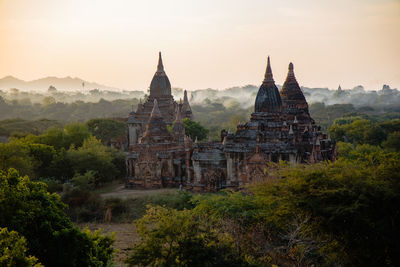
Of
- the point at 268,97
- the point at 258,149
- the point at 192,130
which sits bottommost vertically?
the point at 258,149

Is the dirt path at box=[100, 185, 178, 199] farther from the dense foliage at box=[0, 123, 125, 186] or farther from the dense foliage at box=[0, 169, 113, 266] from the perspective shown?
the dense foliage at box=[0, 169, 113, 266]

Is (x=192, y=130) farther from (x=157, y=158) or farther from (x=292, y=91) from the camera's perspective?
(x=292, y=91)

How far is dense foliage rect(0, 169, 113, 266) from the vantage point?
14172 millimetres

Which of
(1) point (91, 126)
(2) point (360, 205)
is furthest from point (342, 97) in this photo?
(2) point (360, 205)

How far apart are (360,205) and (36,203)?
528 inches

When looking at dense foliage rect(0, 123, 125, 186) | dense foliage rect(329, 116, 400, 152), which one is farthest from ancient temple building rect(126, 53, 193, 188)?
dense foliage rect(329, 116, 400, 152)

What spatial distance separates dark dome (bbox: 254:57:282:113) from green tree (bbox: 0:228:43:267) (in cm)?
2388

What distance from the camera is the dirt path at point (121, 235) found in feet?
80.4

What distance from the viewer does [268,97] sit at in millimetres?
32156

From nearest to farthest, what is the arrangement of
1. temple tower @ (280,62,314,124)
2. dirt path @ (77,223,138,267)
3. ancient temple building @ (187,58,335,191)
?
dirt path @ (77,223,138,267)
ancient temple building @ (187,58,335,191)
temple tower @ (280,62,314,124)

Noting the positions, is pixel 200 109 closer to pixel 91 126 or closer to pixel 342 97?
pixel 342 97

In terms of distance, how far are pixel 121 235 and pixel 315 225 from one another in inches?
626

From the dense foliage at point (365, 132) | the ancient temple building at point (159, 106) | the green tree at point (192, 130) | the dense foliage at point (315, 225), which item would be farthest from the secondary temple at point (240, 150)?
the dense foliage at point (365, 132)

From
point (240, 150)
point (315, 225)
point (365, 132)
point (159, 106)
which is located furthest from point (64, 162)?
point (365, 132)
